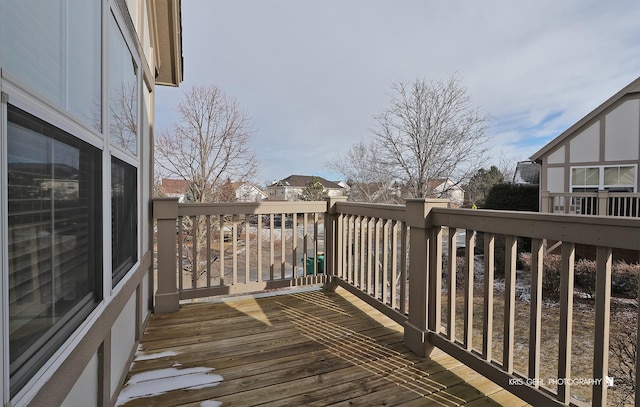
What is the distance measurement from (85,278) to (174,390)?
984mm

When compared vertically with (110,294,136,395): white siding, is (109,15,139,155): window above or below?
above

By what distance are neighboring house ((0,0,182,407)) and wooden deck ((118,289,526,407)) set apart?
327 mm

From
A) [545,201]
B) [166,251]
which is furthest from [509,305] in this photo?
[545,201]

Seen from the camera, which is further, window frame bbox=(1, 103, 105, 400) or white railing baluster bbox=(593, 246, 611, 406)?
white railing baluster bbox=(593, 246, 611, 406)

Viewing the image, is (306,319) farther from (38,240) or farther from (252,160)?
(252,160)

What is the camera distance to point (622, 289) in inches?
231

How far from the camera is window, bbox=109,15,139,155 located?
1702 mm

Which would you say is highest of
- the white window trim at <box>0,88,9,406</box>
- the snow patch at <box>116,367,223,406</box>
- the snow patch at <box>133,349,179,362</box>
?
the white window trim at <box>0,88,9,406</box>

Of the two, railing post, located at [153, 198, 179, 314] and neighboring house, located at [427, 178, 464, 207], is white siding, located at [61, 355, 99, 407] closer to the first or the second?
railing post, located at [153, 198, 179, 314]

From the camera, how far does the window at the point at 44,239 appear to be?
2.54 feet

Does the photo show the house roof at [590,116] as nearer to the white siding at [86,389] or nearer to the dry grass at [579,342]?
the dry grass at [579,342]

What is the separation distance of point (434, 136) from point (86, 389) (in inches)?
374

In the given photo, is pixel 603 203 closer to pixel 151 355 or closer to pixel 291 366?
pixel 291 366

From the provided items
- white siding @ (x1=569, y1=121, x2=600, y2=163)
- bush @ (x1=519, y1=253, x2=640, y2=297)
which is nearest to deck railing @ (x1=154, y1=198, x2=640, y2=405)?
bush @ (x1=519, y1=253, x2=640, y2=297)
